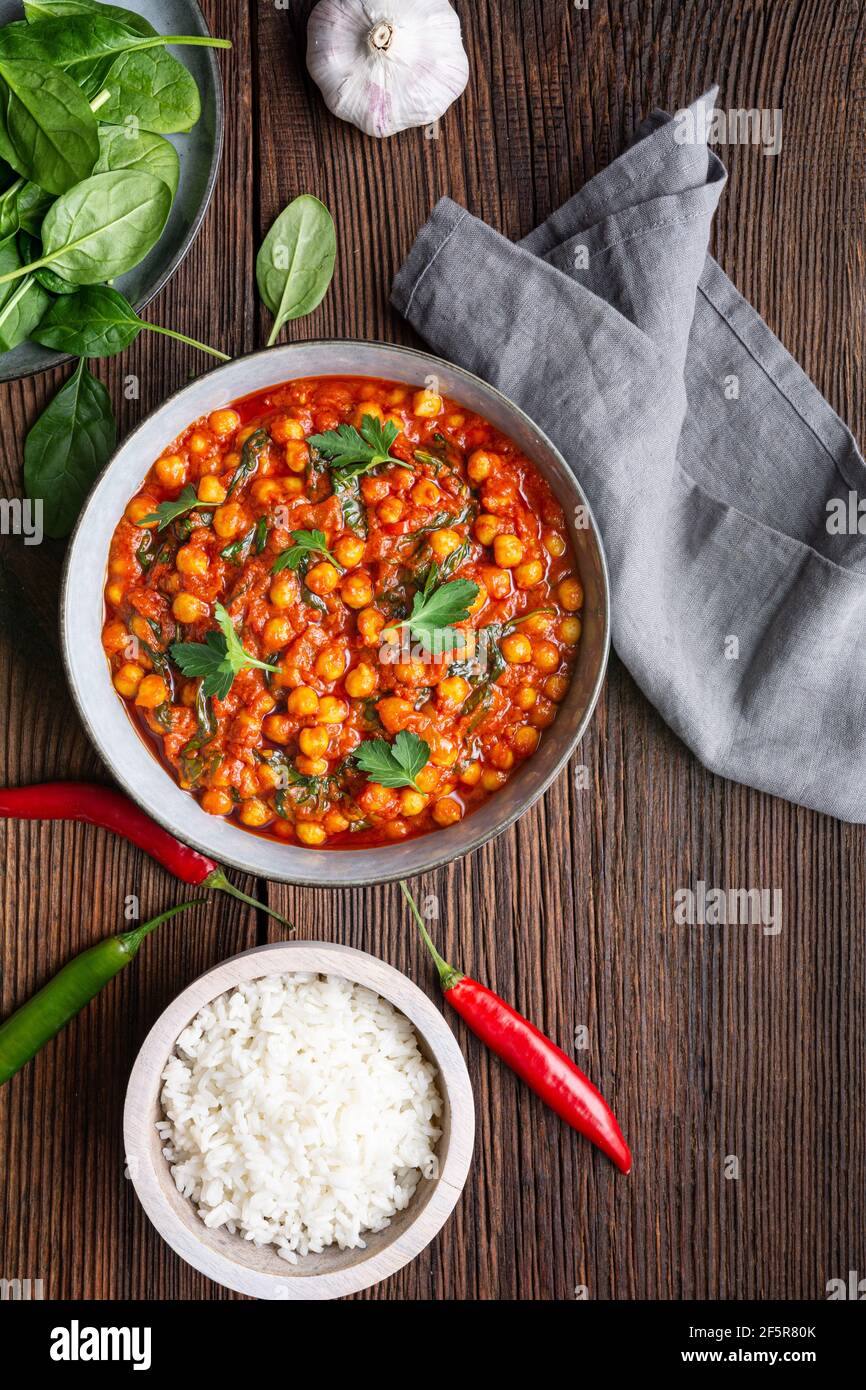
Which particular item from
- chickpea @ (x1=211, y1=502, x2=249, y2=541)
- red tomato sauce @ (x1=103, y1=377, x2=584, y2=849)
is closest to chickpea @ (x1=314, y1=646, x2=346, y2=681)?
red tomato sauce @ (x1=103, y1=377, x2=584, y2=849)

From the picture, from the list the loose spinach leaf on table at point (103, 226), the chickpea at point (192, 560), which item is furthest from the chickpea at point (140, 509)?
the loose spinach leaf on table at point (103, 226)

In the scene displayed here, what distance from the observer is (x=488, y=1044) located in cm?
267

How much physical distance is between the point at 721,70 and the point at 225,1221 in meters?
3.06

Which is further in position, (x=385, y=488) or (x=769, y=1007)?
(x=769, y=1007)

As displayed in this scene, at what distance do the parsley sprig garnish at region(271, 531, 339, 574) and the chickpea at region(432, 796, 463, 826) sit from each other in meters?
0.58

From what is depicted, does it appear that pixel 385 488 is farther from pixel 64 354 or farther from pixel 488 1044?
pixel 488 1044

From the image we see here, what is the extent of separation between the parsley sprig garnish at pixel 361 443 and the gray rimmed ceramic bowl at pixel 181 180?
0.65 m

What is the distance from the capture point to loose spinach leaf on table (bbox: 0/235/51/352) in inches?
95.6

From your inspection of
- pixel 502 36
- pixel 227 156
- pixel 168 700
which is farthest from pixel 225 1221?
pixel 502 36

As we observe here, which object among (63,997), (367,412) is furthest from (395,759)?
(63,997)

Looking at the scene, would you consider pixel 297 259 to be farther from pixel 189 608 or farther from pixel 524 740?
pixel 524 740

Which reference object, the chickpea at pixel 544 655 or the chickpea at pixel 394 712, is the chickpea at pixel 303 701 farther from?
the chickpea at pixel 544 655

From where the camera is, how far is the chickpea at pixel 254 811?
242 centimetres

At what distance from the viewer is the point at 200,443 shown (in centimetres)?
242
